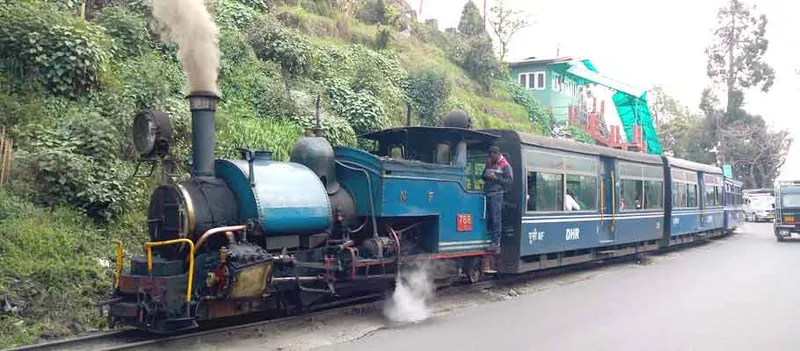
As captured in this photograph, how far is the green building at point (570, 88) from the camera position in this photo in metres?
35.1

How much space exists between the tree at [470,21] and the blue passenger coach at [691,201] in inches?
614

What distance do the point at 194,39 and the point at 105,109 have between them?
15.9 feet

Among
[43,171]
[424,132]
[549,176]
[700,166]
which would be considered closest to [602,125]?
[700,166]

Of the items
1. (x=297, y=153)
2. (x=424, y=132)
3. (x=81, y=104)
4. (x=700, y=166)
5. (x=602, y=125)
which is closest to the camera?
(x=297, y=153)

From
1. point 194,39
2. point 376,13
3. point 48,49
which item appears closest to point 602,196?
point 194,39

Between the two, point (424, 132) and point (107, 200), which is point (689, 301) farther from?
point (107, 200)

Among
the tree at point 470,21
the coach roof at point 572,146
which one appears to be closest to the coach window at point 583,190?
the coach roof at point 572,146

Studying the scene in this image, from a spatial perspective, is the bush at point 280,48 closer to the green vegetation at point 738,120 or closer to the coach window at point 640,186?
the coach window at point 640,186

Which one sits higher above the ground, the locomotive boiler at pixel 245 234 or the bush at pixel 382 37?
the bush at pixel 382 37

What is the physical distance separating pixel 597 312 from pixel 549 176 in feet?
10.5

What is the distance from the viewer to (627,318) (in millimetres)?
8211

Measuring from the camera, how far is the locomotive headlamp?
655 centimetres

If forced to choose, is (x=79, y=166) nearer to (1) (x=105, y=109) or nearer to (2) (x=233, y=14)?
(1) (x=105, y=109)

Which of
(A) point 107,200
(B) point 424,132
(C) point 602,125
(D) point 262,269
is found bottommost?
(D) point 262,269
